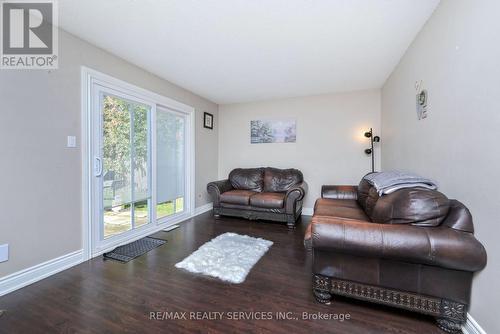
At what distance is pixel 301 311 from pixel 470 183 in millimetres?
1452

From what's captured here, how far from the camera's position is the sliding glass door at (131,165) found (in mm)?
2586

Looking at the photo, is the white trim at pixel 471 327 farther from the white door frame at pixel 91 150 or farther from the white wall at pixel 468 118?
the white door frame at pixel 91 150

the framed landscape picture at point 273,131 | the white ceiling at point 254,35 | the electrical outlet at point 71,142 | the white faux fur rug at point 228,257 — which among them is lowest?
the white faux fur rug at point 228,257

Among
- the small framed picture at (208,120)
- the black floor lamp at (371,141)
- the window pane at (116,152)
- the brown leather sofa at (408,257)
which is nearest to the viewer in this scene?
the brown leather sofa at (408,257)

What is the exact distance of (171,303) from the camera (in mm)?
1692

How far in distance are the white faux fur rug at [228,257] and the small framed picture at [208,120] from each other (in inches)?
101

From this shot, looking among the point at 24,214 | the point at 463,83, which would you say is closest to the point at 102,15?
the point at 24,214

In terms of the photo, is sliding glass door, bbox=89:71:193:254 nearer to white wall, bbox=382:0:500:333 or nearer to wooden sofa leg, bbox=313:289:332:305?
wooden sofa leg, bbox=313:289:332:305

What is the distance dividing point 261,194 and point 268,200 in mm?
256

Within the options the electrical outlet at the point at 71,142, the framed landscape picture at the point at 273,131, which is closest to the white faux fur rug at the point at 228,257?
the electrical outlet at the point at 71,142

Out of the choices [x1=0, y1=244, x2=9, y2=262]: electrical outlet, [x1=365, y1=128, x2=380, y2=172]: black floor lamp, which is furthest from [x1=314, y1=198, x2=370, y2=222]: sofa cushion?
[x1=0, y1=244, x2=9, y2=262]: electrical outlet

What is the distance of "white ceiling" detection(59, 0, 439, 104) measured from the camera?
1.88 meters

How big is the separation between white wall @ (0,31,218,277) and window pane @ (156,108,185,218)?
1.24 meters

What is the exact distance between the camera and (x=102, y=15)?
6.54 ft
